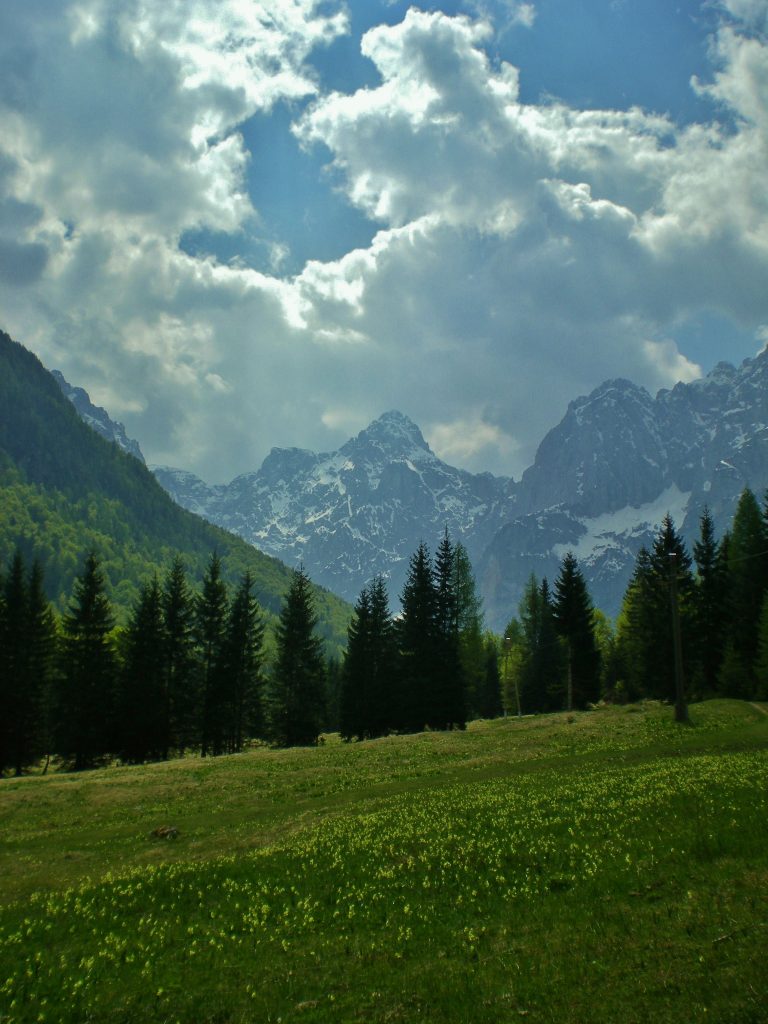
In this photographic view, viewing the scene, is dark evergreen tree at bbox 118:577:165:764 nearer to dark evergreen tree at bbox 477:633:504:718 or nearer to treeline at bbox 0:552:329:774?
treeline at bbox 0:552:329:774

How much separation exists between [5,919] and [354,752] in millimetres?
34639

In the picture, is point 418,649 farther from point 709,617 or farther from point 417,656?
point 709,617

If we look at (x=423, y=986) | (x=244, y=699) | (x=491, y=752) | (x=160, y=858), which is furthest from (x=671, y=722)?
(x=244, y=699)

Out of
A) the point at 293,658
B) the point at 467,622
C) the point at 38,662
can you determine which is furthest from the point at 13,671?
the point at 467,622

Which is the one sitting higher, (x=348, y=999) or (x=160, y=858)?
(x=348, y=999)

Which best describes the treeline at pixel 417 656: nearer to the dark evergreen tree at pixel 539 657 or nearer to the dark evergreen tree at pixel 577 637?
the dark evergreen tree at pixel 577 637

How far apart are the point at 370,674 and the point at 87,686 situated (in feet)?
95.1

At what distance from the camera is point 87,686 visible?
6412cm

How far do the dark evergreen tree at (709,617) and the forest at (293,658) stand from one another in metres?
0.15

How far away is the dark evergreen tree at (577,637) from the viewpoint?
254ft

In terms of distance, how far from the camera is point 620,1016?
31.1 feet

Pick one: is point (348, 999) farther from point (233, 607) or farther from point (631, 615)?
point (631, 615)

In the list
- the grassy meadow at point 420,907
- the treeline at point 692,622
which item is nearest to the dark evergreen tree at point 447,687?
the treeline at point 692,622

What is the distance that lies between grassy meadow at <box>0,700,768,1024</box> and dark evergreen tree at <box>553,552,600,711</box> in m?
47.3
